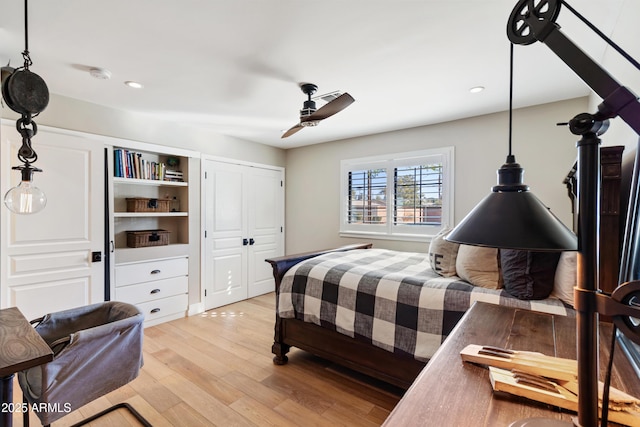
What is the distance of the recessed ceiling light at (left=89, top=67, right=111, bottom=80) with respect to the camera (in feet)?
7.77

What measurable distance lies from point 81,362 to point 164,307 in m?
2.21

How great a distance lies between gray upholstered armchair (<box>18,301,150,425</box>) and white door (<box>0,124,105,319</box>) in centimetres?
124

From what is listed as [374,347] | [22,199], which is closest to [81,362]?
[22,199]

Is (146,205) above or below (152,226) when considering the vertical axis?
above

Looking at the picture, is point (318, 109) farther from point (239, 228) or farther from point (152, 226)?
point (152, 226)

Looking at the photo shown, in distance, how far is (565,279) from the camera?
1753 mm

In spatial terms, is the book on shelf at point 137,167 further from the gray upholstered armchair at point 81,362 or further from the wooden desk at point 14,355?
the wooden desk at point 14,355

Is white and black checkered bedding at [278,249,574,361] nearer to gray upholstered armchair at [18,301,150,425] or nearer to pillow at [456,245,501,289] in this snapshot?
pillow at [456,245,501,289]

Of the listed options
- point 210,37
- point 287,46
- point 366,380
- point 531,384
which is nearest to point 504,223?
point 531,384

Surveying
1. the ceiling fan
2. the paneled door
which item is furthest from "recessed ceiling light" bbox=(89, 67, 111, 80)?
the paneled door

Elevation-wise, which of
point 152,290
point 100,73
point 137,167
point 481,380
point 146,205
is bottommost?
point 152,290

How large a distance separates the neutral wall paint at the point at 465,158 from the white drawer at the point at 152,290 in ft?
6.42

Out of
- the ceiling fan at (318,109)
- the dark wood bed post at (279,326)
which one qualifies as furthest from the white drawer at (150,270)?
the ceiling fan at (318,109)

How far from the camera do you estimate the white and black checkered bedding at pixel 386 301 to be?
1.94 m
